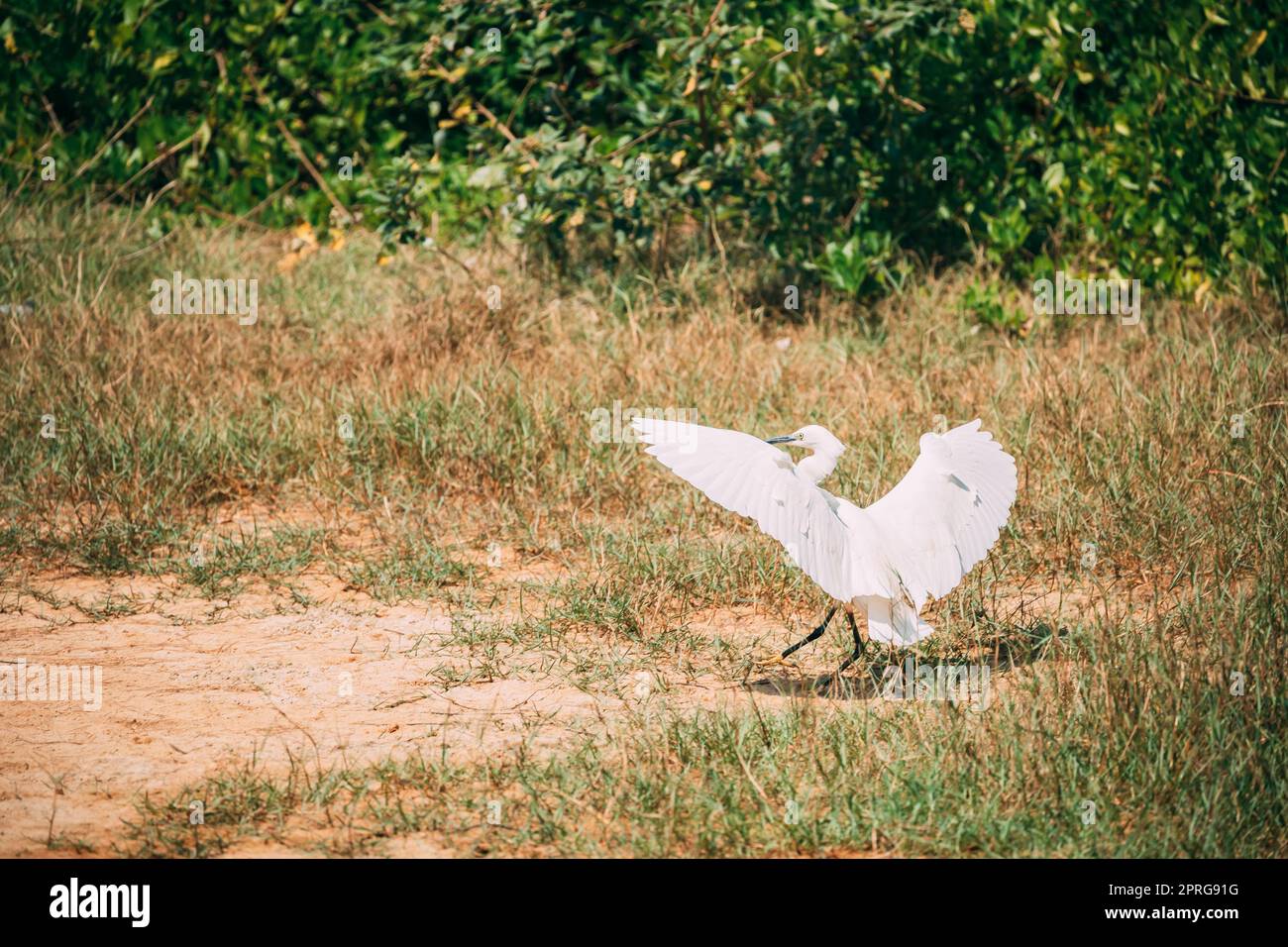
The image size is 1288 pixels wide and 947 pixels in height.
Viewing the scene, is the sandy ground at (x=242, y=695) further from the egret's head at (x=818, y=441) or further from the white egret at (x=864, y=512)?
the egret's head at (x=818, y=441)

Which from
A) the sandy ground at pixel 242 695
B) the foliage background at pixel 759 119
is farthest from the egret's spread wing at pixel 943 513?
the foliage background at pixel 759 119

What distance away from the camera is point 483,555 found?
5.13 m

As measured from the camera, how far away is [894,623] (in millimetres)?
3760

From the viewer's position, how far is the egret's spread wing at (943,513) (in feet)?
12.4

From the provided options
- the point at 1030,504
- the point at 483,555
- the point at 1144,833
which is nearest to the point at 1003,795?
the point at 1144,833

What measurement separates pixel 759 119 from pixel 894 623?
155 inches

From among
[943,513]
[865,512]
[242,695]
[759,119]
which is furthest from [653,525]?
[759,119]

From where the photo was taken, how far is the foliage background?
677 cm

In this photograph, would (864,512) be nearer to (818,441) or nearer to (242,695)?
(818,441)

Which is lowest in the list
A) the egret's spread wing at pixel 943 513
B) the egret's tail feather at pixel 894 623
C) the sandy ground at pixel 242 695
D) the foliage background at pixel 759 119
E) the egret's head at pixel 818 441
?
the sandy ground at pixel 242 695

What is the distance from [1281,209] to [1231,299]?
1.60ft

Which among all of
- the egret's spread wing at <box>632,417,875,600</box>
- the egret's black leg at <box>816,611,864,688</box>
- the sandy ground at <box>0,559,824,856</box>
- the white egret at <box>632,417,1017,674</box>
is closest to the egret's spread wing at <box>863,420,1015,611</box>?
the white egret at <box>632,417,1017,674</box>

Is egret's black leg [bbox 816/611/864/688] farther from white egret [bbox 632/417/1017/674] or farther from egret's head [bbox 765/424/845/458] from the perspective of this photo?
egret's head [bbox 765/424/845/458]
